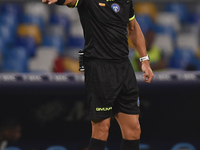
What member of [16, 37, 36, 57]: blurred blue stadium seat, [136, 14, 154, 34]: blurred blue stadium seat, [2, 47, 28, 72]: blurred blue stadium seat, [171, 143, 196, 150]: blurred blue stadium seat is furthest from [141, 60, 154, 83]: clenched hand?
[136, 14, 154, 34]: blurred blue stadium seat

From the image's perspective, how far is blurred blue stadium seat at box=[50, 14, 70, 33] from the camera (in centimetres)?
732

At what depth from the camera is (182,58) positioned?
6.78 m

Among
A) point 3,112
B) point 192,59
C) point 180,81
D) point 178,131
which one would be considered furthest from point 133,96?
point 192,59

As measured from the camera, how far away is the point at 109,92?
2.66 m

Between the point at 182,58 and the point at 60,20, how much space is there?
8.80ft

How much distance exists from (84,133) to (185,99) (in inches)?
46.2

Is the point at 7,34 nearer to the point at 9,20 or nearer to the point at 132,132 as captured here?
the point at 9,20

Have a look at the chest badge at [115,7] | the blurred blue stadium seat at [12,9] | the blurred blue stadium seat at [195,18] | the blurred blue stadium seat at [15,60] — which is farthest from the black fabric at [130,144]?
the blurred blue stadium seat at [195,18]

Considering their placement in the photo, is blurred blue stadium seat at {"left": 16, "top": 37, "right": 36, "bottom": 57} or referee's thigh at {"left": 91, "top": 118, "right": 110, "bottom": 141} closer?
referee's thigh at {"left": 91, "top": 118, "right": 110, "bottom": 141}

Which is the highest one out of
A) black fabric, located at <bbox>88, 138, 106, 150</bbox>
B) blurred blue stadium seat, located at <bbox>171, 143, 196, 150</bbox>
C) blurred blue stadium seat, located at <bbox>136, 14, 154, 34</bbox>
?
blurred blue stadium seat, located at <bbox>136, 14, 154, 34</bbox>

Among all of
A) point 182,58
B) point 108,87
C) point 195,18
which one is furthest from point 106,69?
point 195,18

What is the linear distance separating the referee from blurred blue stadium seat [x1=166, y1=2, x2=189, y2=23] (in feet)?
18.2

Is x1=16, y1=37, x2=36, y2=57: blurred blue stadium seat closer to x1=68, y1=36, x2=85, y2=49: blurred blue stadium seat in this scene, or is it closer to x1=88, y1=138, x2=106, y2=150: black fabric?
x1=68, y1=36, x2=85, y2=49: blurred blue stadium seat

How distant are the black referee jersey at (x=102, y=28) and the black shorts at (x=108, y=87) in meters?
0.07
